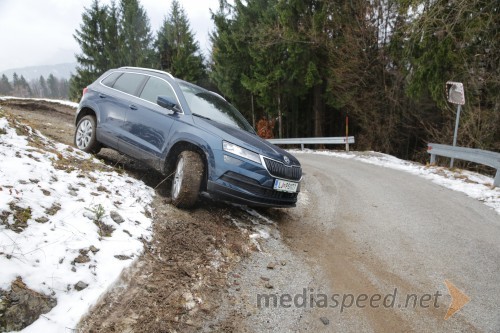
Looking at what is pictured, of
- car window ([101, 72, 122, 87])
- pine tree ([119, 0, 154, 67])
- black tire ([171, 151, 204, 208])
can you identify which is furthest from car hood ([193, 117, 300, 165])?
pine tree ([119, 0, 154, 67])

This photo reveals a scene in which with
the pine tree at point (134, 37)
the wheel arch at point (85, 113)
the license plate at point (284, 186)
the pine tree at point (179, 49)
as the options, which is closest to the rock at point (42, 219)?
the license plate at point (284, 186)

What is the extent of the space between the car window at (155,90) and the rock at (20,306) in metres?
3.51

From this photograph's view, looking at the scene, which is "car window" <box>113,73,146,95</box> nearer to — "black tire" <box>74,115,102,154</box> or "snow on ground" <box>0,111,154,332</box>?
"black tire" <box>74,115,102,154</box>

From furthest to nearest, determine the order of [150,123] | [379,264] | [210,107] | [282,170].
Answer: [210,107], [150,123], [282,170], [379,264]

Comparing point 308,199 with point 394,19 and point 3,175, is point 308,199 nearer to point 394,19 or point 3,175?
point 3,175

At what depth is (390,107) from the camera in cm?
1767

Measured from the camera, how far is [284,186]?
15.7 ft

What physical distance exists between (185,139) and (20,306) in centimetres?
291

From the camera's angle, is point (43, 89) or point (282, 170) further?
point (43, 89)

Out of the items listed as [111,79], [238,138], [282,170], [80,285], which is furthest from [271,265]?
[111,79]

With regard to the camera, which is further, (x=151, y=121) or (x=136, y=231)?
(x=151, y=121)

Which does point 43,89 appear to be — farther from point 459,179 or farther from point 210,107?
point 459,179

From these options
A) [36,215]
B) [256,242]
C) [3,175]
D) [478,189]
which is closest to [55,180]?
[3,175]

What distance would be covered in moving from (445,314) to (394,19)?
55.1 ft
